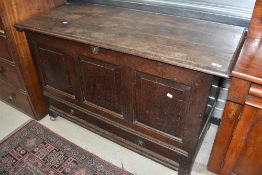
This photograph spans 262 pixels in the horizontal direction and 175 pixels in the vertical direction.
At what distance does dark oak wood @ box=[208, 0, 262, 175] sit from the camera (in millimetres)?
1021

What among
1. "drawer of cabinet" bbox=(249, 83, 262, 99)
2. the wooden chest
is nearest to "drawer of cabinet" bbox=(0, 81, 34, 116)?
the wooden chest

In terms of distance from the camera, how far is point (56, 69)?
1634 millimetres

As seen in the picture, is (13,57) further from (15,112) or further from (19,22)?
(15,112)

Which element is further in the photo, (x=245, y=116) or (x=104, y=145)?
(x=104, y=145)

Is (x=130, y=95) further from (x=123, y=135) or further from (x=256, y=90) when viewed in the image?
(x=256, y=90)

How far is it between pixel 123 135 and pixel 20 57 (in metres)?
0.92

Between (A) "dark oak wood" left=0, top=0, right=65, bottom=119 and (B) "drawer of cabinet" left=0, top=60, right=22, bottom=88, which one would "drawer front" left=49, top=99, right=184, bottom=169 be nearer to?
(A) "dark oak wood" left=0, top=0, right=65, bottom=119

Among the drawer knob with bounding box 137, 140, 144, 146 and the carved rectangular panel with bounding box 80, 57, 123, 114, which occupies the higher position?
the carved rectangular panel with bounding box 80, 57, 123, 114

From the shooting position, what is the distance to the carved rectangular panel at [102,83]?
1377 millimetres

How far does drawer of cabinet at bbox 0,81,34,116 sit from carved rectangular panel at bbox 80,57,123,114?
66 centimetres

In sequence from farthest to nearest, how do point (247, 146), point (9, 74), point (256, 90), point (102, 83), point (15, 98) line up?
point (15, 98)
point (9, 74)
point (102, 83)
point (247, 146)
point (256, 90)

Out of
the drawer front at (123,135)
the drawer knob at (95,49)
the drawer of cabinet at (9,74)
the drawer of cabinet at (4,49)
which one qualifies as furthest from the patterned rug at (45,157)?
the drawer knob at (95,49)

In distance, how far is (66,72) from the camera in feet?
5.22

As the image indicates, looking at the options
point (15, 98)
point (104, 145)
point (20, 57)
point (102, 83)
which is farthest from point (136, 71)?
point (15, 98)
